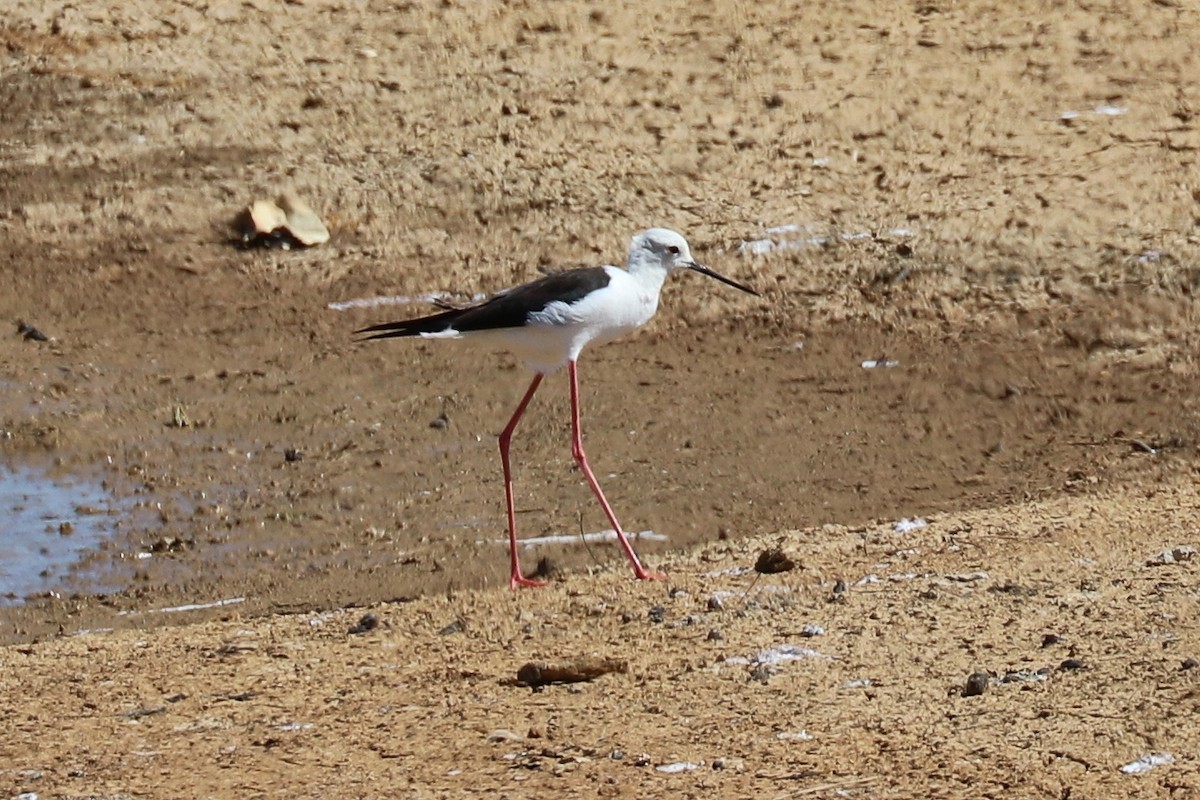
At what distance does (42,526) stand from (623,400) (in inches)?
106

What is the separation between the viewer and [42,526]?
902 centimetres

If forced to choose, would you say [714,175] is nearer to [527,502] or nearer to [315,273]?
[315,273]

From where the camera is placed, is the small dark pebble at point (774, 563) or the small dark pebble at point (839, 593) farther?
the small dark pebble at point (774, 563)

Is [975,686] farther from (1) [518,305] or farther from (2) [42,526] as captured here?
(2) [42,526]

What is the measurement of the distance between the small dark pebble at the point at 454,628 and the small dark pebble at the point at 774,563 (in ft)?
3.33

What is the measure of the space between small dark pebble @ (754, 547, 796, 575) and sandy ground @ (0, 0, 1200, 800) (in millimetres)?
107

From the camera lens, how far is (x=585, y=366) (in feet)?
34.5

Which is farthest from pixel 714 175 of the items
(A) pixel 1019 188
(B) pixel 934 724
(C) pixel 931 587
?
(B) pixel 934 724

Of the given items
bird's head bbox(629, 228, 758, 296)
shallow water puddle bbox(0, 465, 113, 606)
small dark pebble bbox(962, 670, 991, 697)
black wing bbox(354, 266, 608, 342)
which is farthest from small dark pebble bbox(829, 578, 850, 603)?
shallow water puddle bbox(0, 465, 113, 606)

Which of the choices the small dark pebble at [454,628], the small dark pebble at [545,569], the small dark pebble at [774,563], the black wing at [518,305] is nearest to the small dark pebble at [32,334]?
the black wing at [518,305]

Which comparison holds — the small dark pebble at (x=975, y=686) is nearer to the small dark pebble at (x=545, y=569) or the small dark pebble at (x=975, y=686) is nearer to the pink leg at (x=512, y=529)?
the pink leg at (x=512, y=529)

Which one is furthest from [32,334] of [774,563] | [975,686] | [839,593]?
[975,686]

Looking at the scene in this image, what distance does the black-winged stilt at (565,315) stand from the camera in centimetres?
802

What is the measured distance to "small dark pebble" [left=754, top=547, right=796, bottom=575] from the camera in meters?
7.27
